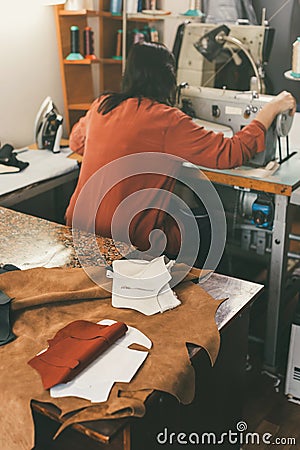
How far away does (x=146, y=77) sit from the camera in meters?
2.42

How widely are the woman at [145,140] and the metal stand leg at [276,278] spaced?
27cm

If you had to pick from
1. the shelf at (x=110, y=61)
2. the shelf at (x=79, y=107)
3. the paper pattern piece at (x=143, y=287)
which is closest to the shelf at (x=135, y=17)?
the shelf at (x=110, y=61)

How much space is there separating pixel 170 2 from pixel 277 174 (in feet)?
5.44

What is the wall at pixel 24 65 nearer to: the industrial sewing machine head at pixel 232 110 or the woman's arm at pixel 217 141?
the industrial sewing machine head at pixel 232 110

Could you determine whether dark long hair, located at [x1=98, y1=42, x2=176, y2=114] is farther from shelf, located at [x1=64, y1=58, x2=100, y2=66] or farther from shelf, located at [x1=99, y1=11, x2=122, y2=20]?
shelf, located at [x1=99, y1=11, x2=122, y2=20]

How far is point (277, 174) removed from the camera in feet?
8.65

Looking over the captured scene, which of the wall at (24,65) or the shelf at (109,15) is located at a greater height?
the shelf at (109,15)

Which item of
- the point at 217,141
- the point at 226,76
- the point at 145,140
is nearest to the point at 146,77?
the point at 145,140

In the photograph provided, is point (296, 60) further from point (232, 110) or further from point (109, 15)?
point (109, 15)

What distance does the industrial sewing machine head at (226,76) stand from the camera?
8.95 ft

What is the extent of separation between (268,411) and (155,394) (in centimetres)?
122

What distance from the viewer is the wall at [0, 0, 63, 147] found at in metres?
3.29

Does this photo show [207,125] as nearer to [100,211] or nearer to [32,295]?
[100,211]

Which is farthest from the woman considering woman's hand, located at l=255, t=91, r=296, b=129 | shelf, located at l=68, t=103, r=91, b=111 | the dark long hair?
shelf, located at l=68, t=103, r=91, b=111
